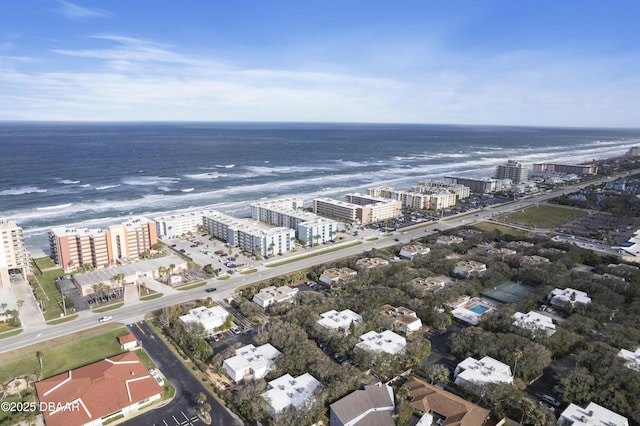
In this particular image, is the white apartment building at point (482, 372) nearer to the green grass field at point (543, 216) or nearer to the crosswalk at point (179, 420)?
the crosswalk at point (179, 420)

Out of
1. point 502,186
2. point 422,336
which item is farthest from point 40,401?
point 502,186

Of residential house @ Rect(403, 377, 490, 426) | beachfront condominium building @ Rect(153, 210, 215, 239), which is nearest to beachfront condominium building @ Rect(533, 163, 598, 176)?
beachfront condominium building @ Rect(153, 210, 215, 239)

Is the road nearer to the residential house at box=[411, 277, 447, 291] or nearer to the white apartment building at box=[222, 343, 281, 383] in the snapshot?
the white apartment building at box=[222, 343, 281, 383]

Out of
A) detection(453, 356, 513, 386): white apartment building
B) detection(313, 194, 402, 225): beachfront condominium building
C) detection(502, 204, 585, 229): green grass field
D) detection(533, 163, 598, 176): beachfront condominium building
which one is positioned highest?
detection(533, 163, 598, 176): beachfront condominium building

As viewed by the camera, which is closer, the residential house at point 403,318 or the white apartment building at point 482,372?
the white apartment building at point 482,372

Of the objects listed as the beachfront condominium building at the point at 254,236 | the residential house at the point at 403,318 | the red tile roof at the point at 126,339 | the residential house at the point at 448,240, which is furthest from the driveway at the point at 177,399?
the residential house at the point at 448,240

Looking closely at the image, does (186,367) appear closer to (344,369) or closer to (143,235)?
(344,369)
